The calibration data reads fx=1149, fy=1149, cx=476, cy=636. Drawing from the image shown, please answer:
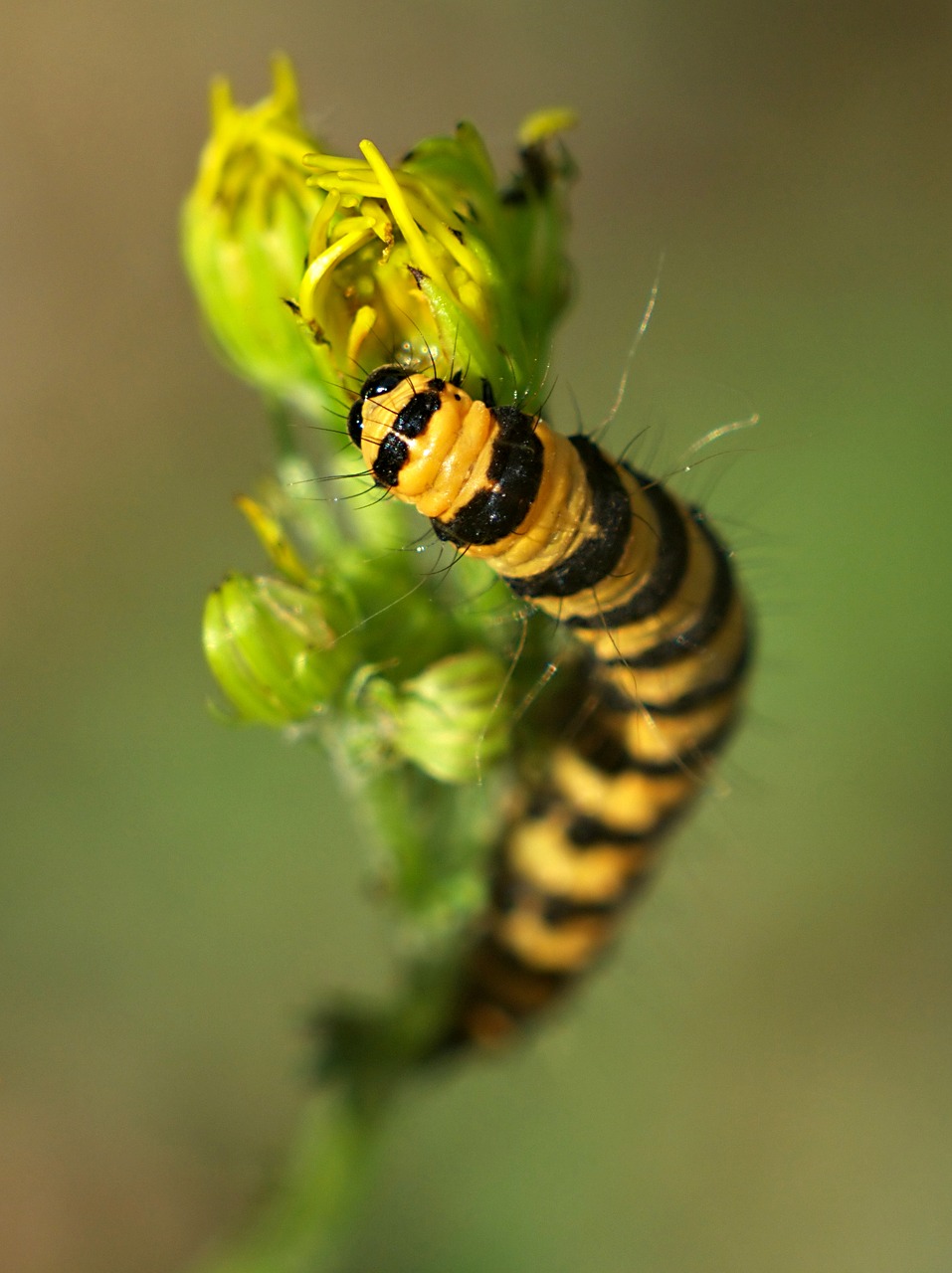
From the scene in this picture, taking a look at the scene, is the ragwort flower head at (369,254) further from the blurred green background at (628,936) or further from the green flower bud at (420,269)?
the blurred green background at (628,936)

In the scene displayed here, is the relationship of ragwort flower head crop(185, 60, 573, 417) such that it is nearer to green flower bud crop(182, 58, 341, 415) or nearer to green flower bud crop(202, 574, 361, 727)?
green flower bud crop(182, 58, 341, 415)

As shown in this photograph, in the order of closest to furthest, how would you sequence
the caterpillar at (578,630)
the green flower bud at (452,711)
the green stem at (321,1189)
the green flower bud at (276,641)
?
the caterpillar at (578,630) < the green flower bud at (276,641) < the green flower bud at (452,711) < the green stem at (321,1189)

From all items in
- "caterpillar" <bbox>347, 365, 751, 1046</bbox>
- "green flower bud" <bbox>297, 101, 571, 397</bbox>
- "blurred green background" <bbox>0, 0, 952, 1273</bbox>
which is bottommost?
"blurred green background" <bbox>0, 0, 952, 1273</bbox>

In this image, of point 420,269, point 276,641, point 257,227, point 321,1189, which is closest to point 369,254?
point 420,269

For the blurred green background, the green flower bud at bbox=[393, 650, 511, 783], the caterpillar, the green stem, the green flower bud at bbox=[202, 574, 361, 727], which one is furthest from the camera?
the blurred green background

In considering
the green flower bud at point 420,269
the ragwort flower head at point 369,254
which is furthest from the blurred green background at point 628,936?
the green flower bud at point 420,269

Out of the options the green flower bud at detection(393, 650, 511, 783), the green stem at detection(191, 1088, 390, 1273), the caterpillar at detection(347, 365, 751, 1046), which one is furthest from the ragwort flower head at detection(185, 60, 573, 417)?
the green stem at detection(191, 1088, 390, 1273)

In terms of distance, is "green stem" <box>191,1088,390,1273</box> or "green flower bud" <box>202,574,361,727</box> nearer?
"green flower bud" <box>202,574,361,727</box>
